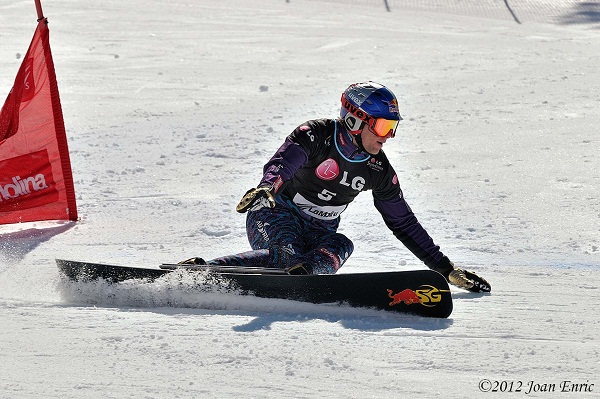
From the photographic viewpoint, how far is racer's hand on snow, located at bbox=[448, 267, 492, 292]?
5500 mm

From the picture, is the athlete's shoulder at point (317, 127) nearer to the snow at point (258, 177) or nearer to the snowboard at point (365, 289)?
the snowboard at point (365, 289)

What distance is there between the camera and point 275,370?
408 cm

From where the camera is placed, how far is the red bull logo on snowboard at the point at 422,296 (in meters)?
4.90

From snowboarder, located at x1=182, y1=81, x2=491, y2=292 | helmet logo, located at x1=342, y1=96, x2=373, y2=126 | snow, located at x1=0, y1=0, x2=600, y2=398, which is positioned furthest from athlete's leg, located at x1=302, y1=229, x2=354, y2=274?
helmet logo, located at x1=342, y1=96, x2=373, y2=126

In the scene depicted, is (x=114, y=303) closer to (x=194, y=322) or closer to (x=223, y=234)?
(x=194, y=322)

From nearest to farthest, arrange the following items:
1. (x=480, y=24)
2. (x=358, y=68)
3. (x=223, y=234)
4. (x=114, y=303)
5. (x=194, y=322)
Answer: (x=194, y=322)
(x=114, y=303)
(x=223, y=234)
(x=358, y=68)
(x=480, y=24)

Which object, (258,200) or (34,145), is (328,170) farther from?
(34,145)

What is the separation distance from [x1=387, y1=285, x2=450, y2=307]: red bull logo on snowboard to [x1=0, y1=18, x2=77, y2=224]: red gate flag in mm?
3307

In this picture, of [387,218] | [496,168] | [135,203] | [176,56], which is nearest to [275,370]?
[387,218]

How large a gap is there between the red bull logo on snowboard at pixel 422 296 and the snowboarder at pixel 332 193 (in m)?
0.60

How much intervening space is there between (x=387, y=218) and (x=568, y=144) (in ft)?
16.2

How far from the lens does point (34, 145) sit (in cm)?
695

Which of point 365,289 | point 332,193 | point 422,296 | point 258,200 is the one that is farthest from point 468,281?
point 258,200

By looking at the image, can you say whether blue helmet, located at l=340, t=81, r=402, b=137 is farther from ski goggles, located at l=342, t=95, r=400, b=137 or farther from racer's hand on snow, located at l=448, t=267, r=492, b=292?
racer's hand on snow, located at l=448, t=267, r=492, b=292
